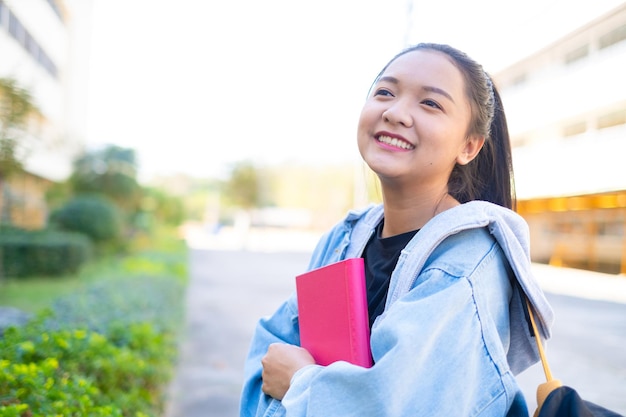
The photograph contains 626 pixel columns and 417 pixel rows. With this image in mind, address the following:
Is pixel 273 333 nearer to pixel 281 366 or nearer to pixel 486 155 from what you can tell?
pixel 281 366

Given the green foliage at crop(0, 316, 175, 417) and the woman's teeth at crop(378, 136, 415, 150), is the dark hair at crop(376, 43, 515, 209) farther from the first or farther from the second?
the green foliage at crop(0, 316, 175, 417)

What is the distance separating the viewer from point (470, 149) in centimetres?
141

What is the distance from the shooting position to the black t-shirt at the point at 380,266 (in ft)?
4.41

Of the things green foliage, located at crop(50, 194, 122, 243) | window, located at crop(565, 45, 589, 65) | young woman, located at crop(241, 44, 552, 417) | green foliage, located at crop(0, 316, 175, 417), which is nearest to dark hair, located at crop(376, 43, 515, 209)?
young woman, located at crop(241, 44, 552, 417)

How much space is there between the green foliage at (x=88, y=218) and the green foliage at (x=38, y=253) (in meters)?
1.60

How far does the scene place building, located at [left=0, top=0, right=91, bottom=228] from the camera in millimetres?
14033

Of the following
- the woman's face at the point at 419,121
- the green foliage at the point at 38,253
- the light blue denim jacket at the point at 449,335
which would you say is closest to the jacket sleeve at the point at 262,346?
the light blue denim jacket at the point at 449,335

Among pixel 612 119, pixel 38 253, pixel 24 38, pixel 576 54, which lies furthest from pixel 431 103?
pixel 24 38

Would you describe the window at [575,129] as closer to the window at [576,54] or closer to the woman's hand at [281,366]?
the window at [576,54]

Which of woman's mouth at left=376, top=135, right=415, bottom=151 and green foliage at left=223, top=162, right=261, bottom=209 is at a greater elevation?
green foliage at left=223, top=162, right=261, bottom=209

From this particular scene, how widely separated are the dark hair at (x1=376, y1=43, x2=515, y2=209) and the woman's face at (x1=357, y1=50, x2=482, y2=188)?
0.05 meters

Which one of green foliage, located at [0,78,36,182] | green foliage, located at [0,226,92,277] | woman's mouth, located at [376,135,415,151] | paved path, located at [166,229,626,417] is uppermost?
green foliage, located at [0,78,36,182]

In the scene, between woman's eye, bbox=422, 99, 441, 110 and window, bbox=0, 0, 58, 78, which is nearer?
woman's eye, bbox=422, 99, 441, 110

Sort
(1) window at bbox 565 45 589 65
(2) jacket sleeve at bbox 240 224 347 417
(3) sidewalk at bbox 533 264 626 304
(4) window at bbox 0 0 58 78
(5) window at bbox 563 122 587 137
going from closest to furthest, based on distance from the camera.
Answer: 1. (2) jacket sleeve at bbox 240 224 347 417
2. (1) window at bbox 565 45 589 65
3. (5) window at bbox 563 122 587 137
4. (3) sidewalk at bbox 533 264 626 304
5. (4) window at bbox 0 0 58 78
